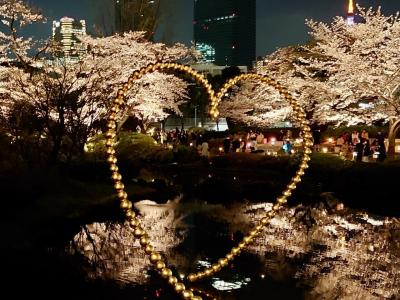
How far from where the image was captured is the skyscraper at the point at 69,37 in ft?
88.3

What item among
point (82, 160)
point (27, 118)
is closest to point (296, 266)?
point (82, 160)

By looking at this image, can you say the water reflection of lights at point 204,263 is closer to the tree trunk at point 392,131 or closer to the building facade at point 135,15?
the tree trunk at point 392,131

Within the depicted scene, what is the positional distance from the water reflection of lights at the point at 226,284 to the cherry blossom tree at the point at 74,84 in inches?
387

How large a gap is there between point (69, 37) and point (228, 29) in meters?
161

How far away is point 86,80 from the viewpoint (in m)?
23.4

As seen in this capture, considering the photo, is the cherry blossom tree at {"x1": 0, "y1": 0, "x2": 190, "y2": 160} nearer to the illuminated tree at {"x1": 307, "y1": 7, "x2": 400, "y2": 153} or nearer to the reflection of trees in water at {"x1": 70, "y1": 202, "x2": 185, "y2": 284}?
the reflection of trees in water at {"x1": 70, "y1": 202, "x2": 185, "y2": 284}

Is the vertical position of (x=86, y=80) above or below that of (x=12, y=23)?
below

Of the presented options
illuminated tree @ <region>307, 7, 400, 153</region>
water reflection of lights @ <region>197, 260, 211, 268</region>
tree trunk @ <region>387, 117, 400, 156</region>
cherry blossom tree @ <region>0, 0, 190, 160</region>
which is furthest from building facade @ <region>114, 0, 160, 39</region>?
water reflection of lights @ <region>197, 260, 211, 268</region>

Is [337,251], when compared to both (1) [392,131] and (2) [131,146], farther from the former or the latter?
(2) [131,146]

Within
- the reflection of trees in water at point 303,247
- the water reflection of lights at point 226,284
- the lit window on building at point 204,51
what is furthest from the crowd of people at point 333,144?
the water reflection of lights at point 226,284

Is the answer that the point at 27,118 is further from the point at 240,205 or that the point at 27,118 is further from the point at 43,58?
the point at 240,205

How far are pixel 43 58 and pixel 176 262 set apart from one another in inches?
733

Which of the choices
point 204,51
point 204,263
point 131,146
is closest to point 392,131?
point 131,146

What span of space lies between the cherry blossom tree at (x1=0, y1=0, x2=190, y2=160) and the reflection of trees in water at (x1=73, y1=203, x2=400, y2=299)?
4.93 m
